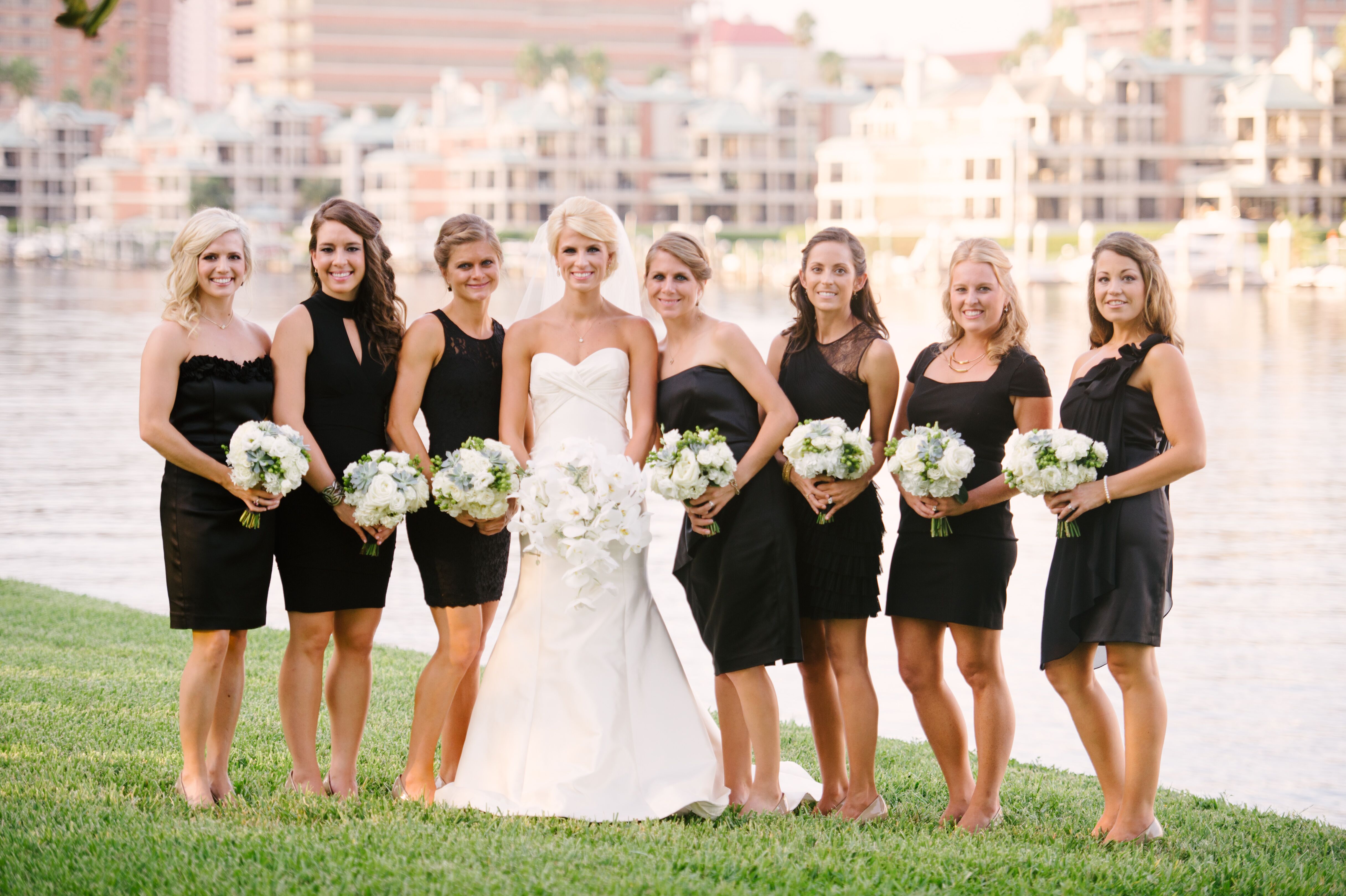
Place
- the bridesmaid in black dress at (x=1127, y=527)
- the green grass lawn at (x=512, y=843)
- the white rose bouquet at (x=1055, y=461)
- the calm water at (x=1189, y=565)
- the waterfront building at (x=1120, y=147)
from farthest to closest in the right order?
the waterfront building at (x=1120, y=147) → the calm water at (x=1189, y=565) → the bridesmaid in black dress at (x=1127, y=527) → the white rose bouquet at (x=1055, y=461) → the green grass lawn at (x=512, y=843)

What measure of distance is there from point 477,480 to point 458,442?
523mm

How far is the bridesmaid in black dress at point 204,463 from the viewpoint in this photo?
6.17 meters

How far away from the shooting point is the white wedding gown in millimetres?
6367

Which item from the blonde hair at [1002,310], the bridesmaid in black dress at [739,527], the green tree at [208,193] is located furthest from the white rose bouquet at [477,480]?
the green tree at [208,193]

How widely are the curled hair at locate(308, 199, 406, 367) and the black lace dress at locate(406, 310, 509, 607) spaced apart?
0.22 meters

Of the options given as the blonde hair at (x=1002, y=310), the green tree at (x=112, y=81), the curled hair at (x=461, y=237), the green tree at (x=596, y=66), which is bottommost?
the blonde hair at (x=1002, y=310)

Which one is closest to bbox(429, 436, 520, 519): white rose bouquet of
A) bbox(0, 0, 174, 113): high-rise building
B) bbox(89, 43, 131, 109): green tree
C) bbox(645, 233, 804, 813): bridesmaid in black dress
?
bbox(645, 233, 804, 813): bridesmaid in black dress

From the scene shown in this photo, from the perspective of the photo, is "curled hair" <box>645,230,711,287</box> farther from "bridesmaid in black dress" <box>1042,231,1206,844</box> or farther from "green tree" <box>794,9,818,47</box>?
"green tree" <box>794,9,818,47</box>

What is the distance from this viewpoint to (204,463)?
6145mm

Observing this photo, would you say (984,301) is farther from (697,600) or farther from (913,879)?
(913,879)

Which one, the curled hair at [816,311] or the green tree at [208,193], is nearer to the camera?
the curled hair at [816,311]

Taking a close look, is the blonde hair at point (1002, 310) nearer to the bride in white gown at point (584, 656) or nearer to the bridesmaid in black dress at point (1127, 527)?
the bridesmaid in black dress at point (1127, 527)

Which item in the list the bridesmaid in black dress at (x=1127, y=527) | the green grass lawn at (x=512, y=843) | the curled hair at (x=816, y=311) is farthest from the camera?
the curled hair at (x=816, y=311)

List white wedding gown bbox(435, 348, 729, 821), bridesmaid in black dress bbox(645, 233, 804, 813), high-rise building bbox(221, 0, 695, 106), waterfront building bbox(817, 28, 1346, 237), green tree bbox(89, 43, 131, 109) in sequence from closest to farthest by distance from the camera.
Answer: white wedding gown bbox(435, 348, 729, 821)
bridesmaid in black dress bbox(645, 233, 804, 813)
waterfront building bbox(817, 28, 1346, 237)
high-rise building bbox(221, 0, 695, 106)
green tree bbox(89, 43, 131, 109)
